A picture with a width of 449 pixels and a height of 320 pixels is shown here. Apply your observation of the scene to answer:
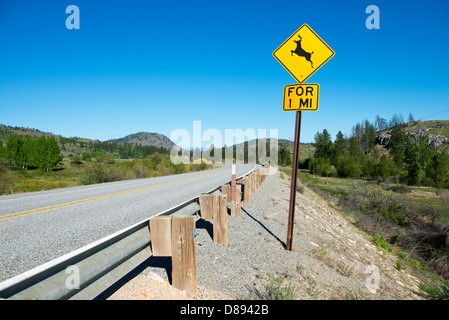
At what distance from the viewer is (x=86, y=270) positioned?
1.80m

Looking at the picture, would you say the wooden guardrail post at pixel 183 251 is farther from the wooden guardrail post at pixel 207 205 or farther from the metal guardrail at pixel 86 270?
the wooden guardrail post at pixel 207 205

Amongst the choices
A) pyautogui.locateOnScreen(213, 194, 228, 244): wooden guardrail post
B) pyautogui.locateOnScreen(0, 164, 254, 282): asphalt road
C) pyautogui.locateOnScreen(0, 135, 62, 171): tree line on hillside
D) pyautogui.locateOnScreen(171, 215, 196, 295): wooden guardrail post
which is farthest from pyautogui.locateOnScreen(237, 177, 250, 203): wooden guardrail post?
pyautogui.locateOnScreen(0, 135, 62, 171): tree line on hillside

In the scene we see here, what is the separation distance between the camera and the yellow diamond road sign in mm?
5008

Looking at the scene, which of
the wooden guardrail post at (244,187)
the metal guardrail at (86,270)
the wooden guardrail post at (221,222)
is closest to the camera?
the metal guardrail at (86,270)

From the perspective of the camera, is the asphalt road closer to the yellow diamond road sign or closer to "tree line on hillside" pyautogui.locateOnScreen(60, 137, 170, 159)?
the yellow diamond road sign

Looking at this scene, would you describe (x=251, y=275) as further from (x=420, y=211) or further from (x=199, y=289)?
(x=420, y=211)

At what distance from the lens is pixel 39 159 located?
7400 centimetres

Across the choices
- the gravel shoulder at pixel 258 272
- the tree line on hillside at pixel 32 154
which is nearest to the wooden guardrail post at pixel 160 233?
the gravel shoulder at pixel 258 272

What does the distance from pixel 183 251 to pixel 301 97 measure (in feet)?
11.8

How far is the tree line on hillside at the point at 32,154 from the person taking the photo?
74.0m

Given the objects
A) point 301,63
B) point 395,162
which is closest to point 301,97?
point 301,63

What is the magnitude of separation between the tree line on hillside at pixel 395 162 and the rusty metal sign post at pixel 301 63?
46831mm
